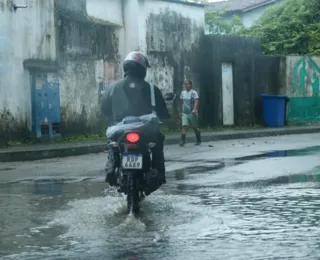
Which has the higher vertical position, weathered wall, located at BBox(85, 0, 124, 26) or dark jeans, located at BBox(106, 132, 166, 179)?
weathered wall, located at BBox(85, 0, 124, 26)

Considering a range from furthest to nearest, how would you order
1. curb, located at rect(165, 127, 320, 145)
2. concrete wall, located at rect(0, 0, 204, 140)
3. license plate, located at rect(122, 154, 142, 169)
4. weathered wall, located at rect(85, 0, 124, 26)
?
1. curb, located at rect(165, 127, 320, 145)
2. weathered wall, located at rect(85, 0, 124, 26)
3. concrete wall, located at rect(0, 0, 204, 140)
4. license plate, located at rect(122, 154, 142, 169)

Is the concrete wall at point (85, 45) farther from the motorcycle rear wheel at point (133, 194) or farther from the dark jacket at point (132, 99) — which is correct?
the motorcycle rear wheel at point (133, 194)

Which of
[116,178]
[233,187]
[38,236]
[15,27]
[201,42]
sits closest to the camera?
[38,236]

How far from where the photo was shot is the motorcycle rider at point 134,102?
8398 mm

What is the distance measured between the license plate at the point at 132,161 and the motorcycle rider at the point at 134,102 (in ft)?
1.44

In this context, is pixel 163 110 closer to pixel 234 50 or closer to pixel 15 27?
pixel 15 27

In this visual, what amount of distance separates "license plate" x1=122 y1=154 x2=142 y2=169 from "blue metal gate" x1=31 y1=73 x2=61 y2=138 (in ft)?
41.8


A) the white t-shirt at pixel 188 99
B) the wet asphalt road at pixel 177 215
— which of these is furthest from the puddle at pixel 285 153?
the white t-shirt at pixel 188 99

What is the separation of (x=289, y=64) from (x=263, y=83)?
66.6 inches

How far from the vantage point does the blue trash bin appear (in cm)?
2777

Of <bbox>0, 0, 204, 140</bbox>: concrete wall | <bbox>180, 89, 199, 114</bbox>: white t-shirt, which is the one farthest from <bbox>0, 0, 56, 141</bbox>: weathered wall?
<bbox>180, 89, 199, 114</bbox>: white t-shirt

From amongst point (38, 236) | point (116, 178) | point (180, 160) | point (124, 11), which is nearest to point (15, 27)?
point (124, 11)

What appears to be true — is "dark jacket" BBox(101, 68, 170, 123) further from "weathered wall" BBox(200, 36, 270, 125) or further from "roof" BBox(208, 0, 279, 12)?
"roof" BBox(208, 0, 279, 12)

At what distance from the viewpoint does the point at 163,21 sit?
81.1ft
